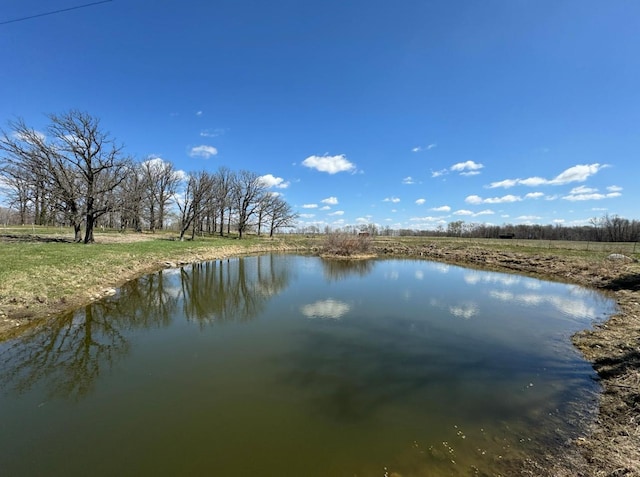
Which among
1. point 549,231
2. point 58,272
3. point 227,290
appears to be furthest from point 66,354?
point 549,231

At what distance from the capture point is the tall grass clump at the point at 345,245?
105ft

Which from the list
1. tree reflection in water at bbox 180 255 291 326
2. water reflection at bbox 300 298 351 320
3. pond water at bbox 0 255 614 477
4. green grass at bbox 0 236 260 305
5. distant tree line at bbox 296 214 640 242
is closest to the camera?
pond water at bbox 0 255 614 477

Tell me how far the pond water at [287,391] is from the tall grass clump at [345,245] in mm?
21239

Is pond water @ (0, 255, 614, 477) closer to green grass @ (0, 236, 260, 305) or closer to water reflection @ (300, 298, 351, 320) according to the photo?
water reflection @ (300, 298, 351, 320)

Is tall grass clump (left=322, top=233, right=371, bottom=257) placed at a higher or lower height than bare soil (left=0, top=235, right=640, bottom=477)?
higher

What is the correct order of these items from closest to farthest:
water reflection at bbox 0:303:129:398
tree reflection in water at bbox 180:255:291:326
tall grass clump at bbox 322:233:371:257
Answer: water reflection at bbox 0:303:129:398 → tree reflection in water at bbox 180:255:291:326 → tall grass clump at bbox 322:233:371:257

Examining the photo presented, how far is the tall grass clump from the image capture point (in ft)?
105

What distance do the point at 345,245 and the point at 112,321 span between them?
991 inches

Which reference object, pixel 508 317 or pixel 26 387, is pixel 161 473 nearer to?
pixel 26 387

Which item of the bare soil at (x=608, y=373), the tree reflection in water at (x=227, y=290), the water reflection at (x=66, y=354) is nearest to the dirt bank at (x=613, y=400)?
the bare soil at (x=608, y=373)

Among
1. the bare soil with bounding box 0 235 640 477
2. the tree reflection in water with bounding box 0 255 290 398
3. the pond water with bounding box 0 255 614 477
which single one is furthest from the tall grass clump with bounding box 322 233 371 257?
the pond water with bounding box 0 255 614 477

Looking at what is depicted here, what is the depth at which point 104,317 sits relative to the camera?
901 centimetres

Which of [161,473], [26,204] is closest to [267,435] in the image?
[161,473]

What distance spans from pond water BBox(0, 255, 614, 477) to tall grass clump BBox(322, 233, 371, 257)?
2124cm
